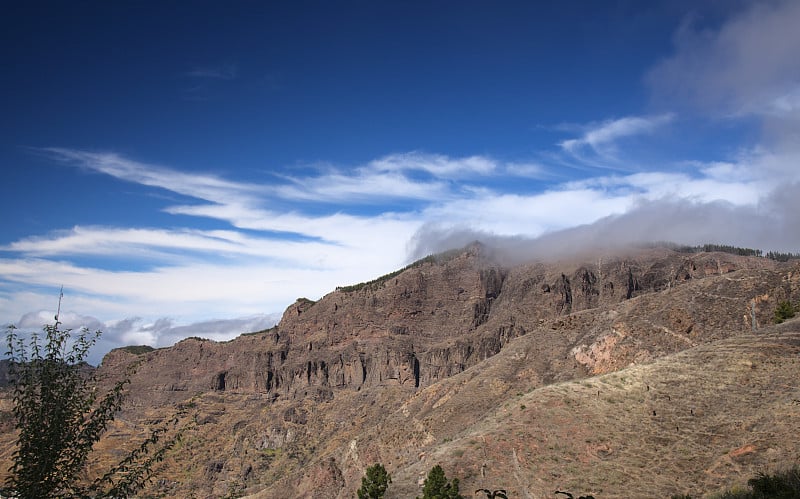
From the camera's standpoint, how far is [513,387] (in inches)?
3184

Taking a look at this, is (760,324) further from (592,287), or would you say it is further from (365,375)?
(365,375)

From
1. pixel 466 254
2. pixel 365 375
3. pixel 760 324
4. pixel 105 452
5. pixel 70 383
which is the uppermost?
pixel 466 254

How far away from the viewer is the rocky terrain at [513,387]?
44250mm

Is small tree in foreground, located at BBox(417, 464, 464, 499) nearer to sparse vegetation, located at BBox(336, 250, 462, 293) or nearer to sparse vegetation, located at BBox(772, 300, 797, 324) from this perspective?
sparse vegetation, located at BBox(772, 300, 797, 324)

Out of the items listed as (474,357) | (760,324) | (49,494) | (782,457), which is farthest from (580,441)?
(474,357)

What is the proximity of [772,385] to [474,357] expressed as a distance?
3464 inches

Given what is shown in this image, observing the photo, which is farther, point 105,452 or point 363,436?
point 105,452

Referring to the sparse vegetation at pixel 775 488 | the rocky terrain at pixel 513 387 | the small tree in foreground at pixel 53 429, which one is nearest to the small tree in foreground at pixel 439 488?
the rocky terrain at pixel 513 387

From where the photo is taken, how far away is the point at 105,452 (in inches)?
5162

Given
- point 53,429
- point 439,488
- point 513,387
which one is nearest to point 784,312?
point 513,387

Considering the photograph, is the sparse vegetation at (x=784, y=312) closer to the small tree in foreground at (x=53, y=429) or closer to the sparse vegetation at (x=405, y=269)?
the small tree in foreground at (x=53, y=429)

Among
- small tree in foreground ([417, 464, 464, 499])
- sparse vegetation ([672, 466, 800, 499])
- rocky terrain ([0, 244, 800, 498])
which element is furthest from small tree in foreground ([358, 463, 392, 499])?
sparse vegetation ([672, 466, 800, 499])

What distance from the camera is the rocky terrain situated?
145ft

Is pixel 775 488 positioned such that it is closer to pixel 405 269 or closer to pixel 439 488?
pixel 439 488
